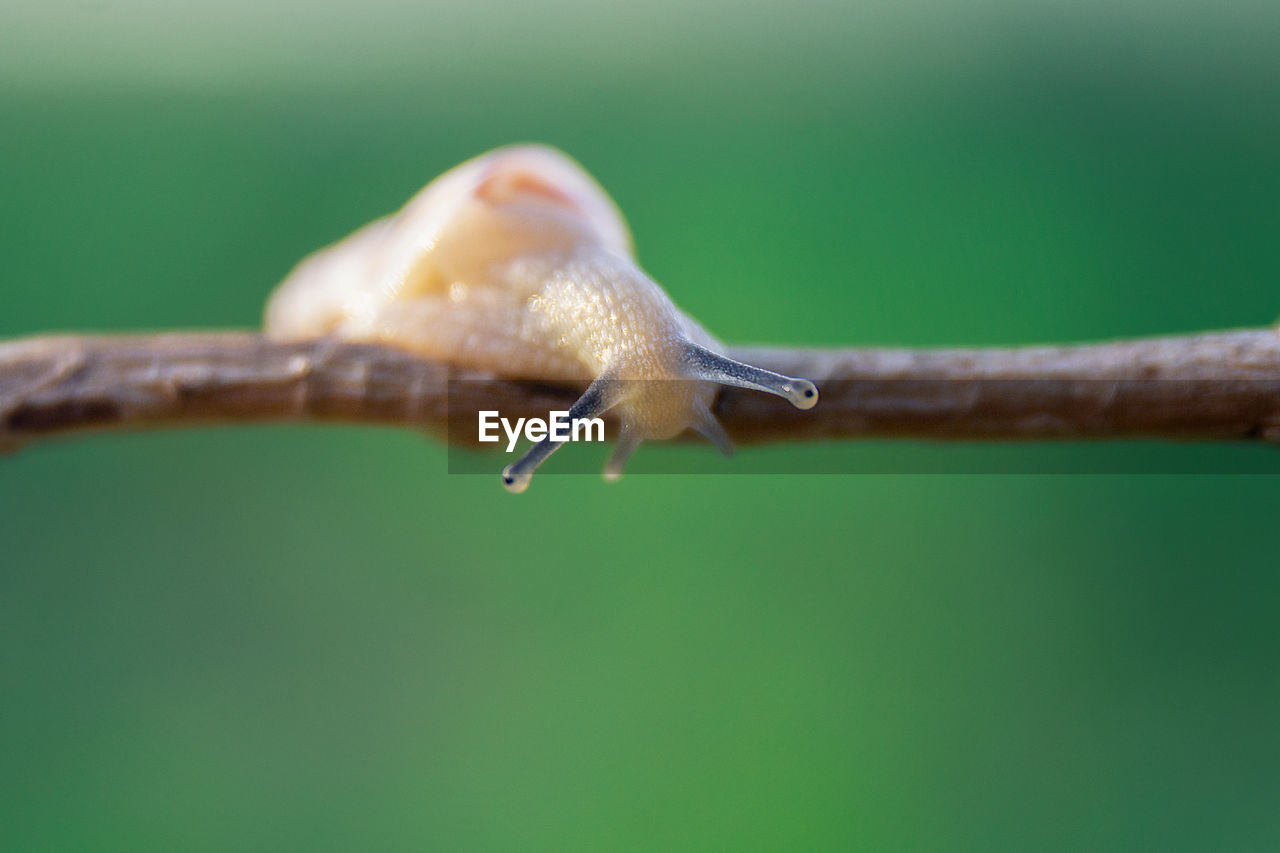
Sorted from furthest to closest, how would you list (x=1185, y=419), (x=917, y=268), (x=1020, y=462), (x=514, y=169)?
(x=917, y=268)
(x=1020, y=462)
(x=514, y=169)
(x=1185, y=419)

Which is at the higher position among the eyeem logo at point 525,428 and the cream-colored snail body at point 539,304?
the cream-colored snail body at point 539,304

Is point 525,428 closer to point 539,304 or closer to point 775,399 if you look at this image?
point 539,304

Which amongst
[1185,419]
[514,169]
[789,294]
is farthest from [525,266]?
[789,294]

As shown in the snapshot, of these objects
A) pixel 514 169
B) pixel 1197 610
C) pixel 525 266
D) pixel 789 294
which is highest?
pixel 789 294

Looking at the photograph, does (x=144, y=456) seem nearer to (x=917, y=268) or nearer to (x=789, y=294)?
(x=789, y=294)
